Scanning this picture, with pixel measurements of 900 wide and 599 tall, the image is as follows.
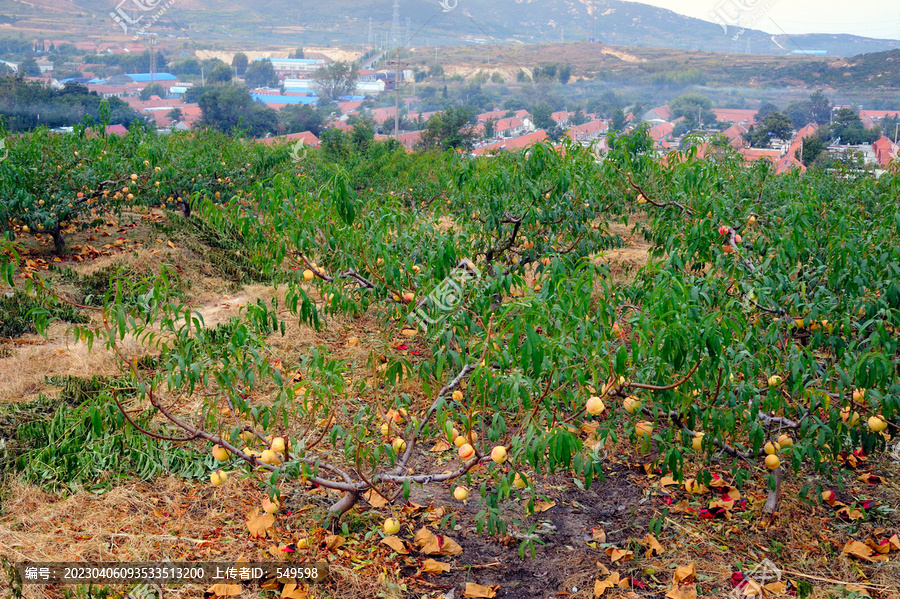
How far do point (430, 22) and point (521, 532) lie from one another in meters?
76.9

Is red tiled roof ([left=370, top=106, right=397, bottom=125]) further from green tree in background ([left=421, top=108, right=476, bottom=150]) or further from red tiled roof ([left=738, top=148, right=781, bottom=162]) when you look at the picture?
red tiled roof ([left=738, top=148, right=781, bottom=162])

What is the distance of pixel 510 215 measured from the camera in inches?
181

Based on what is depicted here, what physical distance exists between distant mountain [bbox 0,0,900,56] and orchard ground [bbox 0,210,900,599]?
61.1 meters

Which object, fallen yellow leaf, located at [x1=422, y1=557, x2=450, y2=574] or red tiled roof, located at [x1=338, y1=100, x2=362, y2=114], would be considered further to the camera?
red tiled roof, located at [x1=338, y1=100, x2=362, y2=114]

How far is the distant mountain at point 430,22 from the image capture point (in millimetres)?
61500

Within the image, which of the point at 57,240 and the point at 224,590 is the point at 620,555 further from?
the point at 57,240

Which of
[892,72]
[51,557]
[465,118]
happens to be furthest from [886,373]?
[892,72]

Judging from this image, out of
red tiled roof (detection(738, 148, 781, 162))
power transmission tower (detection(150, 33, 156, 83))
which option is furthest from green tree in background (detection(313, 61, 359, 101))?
red tiled roof (detection(738, 148, 781, 162))

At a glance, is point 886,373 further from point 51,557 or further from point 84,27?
point 84,27

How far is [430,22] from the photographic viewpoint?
72.3 m

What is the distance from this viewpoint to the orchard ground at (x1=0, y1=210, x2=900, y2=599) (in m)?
2.46

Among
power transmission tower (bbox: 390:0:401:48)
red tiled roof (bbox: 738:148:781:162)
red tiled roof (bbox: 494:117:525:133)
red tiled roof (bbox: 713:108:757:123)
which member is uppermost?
power transmission tower (bbox: 390:0:401:48)

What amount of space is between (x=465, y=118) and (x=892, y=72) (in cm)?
2565

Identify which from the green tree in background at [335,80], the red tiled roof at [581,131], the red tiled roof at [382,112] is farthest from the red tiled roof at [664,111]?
the green tree in background at [335,80]
